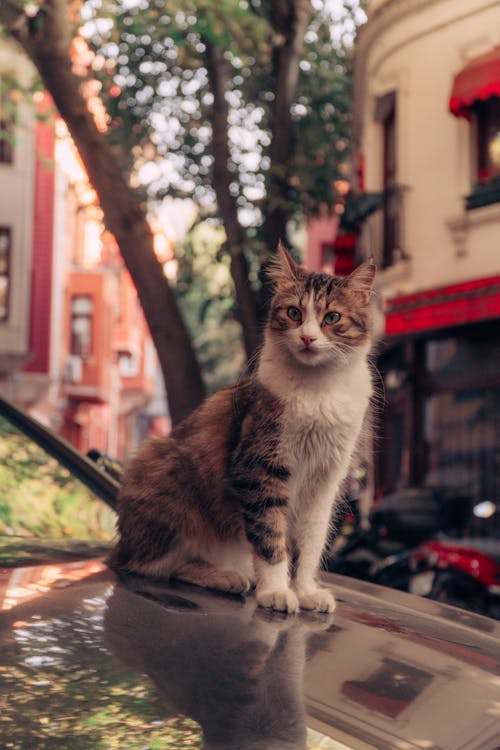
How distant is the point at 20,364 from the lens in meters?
27.5

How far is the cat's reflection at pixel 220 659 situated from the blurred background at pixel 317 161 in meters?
7.48

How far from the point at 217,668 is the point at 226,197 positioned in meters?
9.84

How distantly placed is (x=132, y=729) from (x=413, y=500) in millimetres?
6450

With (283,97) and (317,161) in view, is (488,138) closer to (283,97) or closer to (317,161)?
(317,161)

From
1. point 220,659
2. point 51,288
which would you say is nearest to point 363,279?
point 220,659

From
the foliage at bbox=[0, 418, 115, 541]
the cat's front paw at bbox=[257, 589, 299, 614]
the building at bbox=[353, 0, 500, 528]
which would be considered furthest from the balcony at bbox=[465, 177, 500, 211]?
the cat's front paw at bbox=[257, 589, 299, 614]

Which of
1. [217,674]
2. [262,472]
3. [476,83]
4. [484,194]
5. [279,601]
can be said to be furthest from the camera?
[484,194]

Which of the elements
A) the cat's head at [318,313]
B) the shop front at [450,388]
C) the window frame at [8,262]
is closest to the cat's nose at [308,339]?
the cat's head at [318,313]

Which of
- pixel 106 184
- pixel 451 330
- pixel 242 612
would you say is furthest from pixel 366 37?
pixel 242 612

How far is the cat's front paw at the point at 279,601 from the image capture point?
2.36 metres

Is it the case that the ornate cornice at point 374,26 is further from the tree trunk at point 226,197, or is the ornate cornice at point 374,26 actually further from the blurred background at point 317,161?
the tree trunk at point 226,197

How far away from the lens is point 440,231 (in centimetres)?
1599

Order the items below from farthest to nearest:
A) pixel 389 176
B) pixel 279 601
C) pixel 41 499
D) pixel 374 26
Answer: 1. pixel 389 176
2. pixel 374 26
3. pixel 41 499
4. pixel 279 601

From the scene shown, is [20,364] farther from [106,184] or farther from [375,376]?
[375,376]
